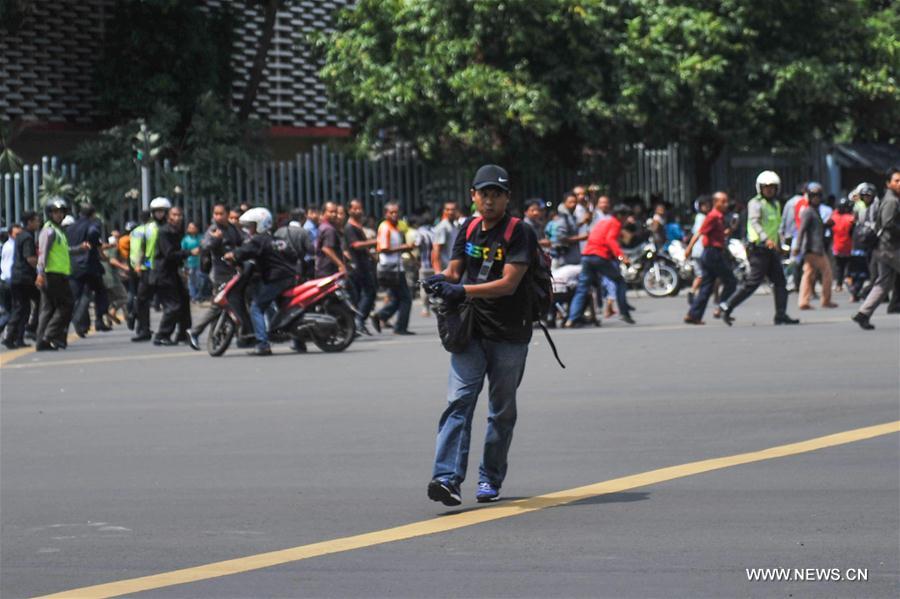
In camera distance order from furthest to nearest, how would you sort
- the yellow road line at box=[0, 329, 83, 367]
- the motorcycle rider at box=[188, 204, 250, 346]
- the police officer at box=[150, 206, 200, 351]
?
the police officer at box=[150, 206, 200, 351], the motorcycle rider at box=[188, 204, 250, 346], the yellow road line at box=[0, 329, 83, 367]

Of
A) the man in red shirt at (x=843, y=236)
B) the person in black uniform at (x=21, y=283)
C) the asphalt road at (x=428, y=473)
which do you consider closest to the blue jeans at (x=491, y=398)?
the asphalt road at (x=428, y=473)

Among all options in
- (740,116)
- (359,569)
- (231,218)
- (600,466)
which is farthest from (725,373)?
(740,116)

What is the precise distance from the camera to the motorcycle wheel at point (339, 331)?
63.2 feet

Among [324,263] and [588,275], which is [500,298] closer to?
[324,263]

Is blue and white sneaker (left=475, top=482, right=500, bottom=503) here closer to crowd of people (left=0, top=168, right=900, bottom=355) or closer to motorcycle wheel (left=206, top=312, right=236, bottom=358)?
crowd of people (left=0, top=168, right=900, bottom=355)

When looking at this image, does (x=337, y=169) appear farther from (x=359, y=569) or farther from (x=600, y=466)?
(x=359, y=569)

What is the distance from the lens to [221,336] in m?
19.3

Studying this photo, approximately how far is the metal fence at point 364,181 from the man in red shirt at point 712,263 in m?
12.7

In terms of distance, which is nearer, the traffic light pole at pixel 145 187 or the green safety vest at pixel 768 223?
the green safety vest at pixel 768 223

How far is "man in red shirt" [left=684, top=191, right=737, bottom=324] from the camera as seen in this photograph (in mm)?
21500

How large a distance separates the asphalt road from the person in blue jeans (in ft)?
1.22

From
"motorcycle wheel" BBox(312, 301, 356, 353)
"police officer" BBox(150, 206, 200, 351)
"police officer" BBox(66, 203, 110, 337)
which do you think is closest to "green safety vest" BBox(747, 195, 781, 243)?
"motorcycle wheel" BBox(312, 301, 356, 353)

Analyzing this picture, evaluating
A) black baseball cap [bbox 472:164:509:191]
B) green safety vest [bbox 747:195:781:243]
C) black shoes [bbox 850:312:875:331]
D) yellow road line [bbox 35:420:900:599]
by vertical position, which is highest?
black baseball cap [bbox 472:164:509:191]

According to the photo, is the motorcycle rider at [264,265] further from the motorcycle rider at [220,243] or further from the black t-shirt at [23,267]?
the black t-shirt at [23,267]
